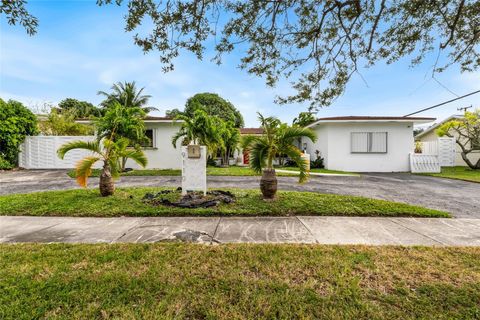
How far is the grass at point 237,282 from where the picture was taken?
2041mm

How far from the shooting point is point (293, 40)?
4.77 metres

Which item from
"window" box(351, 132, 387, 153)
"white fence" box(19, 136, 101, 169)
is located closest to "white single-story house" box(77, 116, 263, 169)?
"white fence" box(19, 136, 101, 169)

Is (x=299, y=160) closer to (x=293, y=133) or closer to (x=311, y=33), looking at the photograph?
(x=293, y=133)

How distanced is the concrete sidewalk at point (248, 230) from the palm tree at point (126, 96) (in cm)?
1613

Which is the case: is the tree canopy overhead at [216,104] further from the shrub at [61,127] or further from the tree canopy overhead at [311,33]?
the tree canopy overhead at [311,33]

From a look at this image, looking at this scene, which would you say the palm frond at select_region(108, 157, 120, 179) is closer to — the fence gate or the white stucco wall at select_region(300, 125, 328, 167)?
the white stucco wall at select_region(300, 125, 328, 167)

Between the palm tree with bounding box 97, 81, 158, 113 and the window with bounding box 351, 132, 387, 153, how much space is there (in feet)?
51.8

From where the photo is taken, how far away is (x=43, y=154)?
14258mm

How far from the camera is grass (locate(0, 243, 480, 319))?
204cm

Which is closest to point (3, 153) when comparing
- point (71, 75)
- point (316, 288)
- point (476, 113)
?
point (71, 75)

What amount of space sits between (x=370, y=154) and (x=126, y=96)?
62.3ft

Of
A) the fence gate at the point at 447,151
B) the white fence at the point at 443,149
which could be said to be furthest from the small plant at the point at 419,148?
the fence gate at the point at 447,151

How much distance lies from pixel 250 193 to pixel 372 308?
195 inches

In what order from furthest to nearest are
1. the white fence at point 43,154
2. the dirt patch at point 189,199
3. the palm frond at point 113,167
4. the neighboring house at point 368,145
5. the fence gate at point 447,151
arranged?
the fence gate at point 447,151 → the neighboring house at point 368,145 → the white fence at point 43,154 → the palm frond at point 113,167 → the dirt patch at point 189,199
